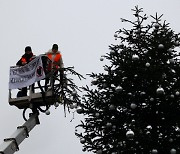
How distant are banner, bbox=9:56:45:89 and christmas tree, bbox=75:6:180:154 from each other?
5.54 feet

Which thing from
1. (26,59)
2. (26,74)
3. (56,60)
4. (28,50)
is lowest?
(26,74)

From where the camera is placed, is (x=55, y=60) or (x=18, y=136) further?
(x=55, y=60)

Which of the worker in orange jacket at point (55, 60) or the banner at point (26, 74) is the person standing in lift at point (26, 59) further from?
the worker in orange jacket at point (55, 60)

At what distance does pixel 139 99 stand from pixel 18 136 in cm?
296

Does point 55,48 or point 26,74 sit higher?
point 55,48

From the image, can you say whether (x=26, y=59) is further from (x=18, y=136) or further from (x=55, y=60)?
(x=18, y=136)

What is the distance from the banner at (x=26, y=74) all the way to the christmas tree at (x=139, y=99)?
1.69 meters

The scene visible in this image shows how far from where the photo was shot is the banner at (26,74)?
32.5ft

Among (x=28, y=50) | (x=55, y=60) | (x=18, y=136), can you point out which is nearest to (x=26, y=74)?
(x=28, y=50)

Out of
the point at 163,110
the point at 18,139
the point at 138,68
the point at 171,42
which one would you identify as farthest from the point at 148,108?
the point at 18,139

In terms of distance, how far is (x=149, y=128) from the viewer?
26.1 ft

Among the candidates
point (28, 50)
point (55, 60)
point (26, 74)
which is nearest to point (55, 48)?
point (55, 60)

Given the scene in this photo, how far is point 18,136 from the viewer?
28.2 ft

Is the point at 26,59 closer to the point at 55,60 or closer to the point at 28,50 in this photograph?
the point at 28,50
